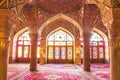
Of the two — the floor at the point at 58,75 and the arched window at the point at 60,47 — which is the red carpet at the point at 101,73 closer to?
the floor at the point at 58,75

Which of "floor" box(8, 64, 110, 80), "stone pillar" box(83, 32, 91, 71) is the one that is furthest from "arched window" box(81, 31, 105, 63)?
"stone pillar" box(83, 32, 91, 71)

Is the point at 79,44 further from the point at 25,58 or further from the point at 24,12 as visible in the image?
the point at 24,12

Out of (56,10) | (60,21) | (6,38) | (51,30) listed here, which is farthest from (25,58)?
(6,38)

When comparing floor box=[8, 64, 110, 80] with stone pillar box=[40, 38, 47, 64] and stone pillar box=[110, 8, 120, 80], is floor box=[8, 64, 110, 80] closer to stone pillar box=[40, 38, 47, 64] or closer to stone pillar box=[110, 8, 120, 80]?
stone pillar box=[110, 8, 120, 80]

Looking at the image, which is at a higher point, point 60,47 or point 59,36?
point 59,36

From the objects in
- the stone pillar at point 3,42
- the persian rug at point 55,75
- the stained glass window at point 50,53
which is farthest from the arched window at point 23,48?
the stone pillar at point 3,42

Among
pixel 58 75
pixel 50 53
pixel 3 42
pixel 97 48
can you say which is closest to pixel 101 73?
pixel 58 75

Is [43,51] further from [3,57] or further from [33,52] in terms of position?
[3,57]

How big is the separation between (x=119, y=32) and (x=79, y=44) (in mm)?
11838

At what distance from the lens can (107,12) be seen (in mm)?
5629

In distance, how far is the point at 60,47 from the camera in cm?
1766

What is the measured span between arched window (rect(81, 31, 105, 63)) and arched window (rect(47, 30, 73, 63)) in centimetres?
248

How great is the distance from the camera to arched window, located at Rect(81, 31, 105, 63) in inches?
690

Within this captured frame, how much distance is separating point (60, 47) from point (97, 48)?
4.33m
